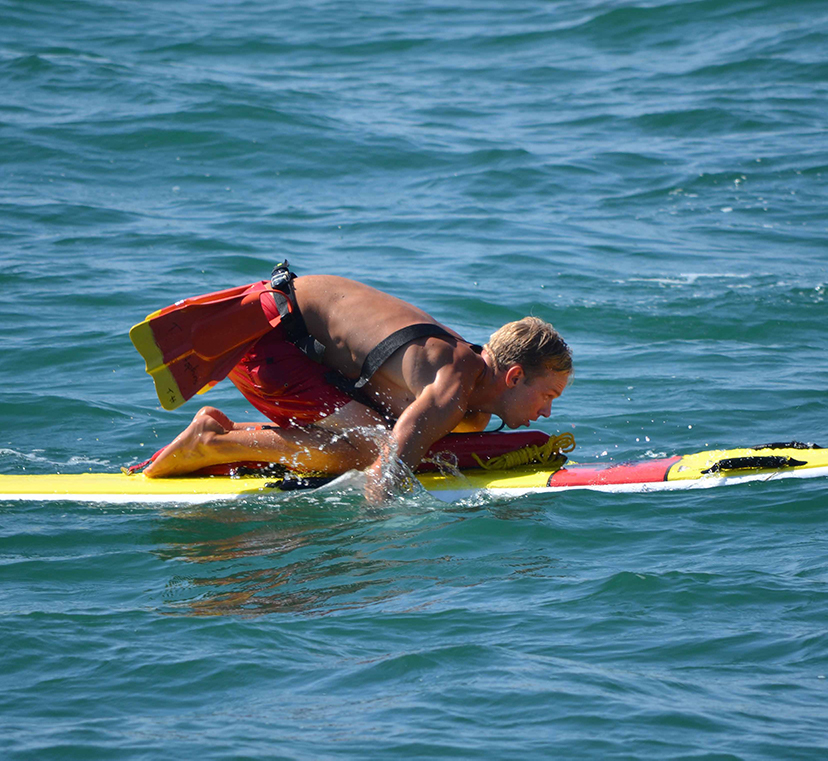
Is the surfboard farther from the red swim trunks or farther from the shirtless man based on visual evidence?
the red swim trunks

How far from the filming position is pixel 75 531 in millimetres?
5004

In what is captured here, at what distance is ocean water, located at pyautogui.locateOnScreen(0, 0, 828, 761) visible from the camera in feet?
11.3

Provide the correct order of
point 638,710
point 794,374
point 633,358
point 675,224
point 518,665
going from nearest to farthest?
point 638,710
point 518,665
point 794,374
point 633,358
point 675,224

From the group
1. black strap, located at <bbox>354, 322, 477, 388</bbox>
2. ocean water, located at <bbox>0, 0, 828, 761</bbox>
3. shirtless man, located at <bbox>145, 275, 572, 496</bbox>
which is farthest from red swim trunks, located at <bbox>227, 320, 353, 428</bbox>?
ocean water, located at <bbox>0, 0, 828, 761</bbox>

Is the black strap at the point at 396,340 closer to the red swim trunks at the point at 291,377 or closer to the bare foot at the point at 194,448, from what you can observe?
the red swim trunks at the point at 291,377

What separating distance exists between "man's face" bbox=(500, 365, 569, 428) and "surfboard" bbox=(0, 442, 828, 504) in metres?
0.38

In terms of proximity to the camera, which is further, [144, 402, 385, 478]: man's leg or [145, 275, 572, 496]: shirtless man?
[144, 402, 385, 478]: man's leg

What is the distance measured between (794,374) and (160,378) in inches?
178

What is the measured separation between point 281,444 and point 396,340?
0.89 m

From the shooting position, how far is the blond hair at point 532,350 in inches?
201

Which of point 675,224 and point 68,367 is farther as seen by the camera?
point 675,224

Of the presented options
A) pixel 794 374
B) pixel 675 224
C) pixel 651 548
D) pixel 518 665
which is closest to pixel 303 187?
pixel 675 224

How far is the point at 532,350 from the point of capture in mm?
5109

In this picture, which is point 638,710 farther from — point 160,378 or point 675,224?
point 675,224
